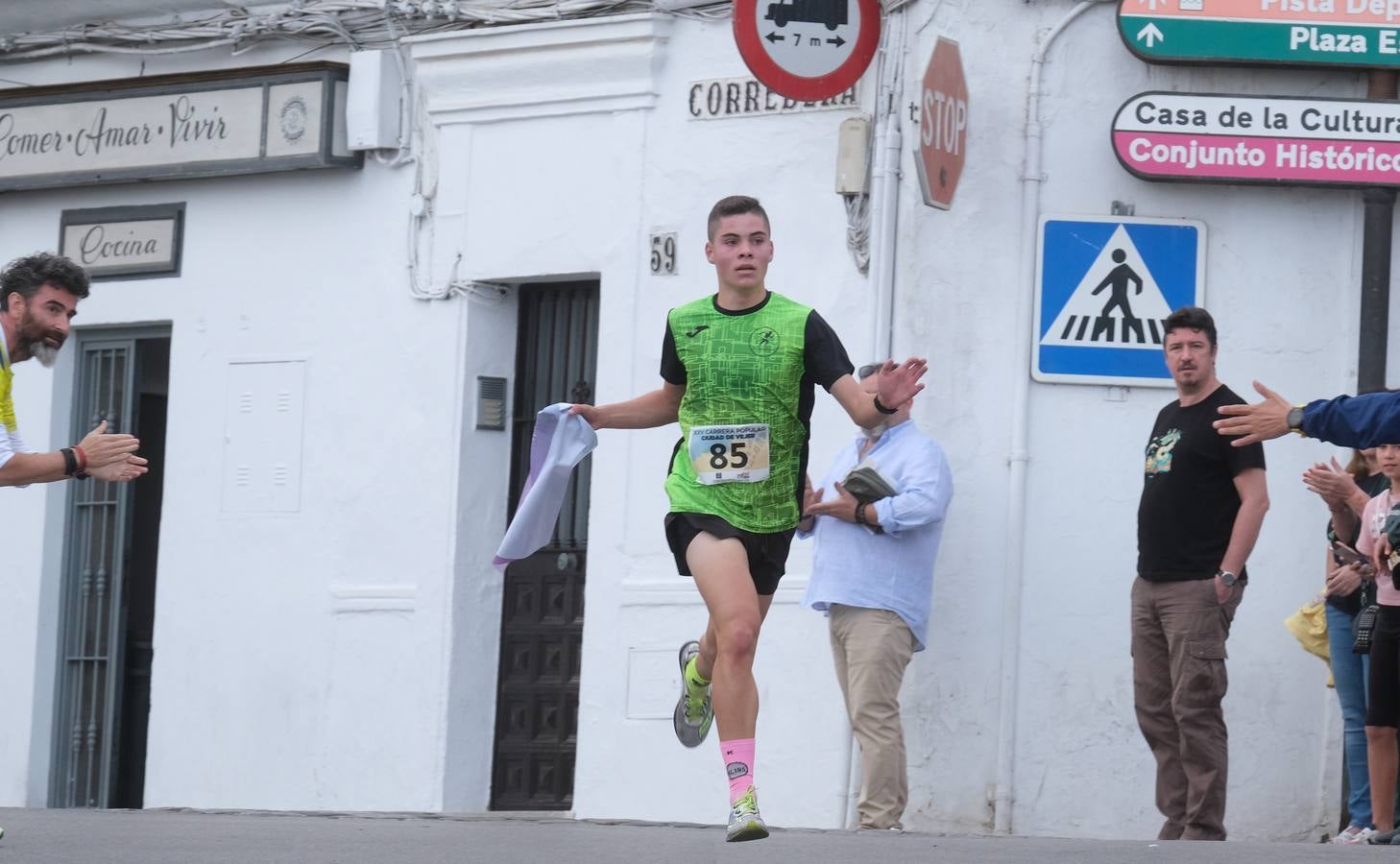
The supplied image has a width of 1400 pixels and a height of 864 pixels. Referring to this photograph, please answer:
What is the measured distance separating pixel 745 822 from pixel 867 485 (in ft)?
11.0

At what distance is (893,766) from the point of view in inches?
424

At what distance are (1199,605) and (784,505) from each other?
2.67 metres

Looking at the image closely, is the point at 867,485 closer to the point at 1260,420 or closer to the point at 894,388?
the point at 894,388

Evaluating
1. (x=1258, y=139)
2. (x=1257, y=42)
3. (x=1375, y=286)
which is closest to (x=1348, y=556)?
(x=1375, y=286)

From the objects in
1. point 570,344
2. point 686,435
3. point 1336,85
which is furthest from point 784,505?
point 570,344

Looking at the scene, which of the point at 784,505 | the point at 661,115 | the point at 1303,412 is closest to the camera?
the point at 1303,412

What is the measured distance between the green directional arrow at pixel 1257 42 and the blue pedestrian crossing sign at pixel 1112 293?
825 millimetres

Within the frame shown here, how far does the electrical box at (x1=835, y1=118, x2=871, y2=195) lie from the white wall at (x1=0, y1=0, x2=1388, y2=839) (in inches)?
10.9

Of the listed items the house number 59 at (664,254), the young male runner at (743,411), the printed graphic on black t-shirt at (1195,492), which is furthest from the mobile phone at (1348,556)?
the house number 59 at (664,254)

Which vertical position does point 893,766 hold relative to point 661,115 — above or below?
below

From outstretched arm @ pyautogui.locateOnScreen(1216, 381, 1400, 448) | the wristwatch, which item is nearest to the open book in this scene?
outstretched arm @ pyautogui.locateOnScreen(1216, 381, 1400, 448)

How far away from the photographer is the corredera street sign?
38.1 feet

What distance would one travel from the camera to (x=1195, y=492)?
10258 millimetres

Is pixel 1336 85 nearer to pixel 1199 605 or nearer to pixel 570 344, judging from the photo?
pixel 1199 605
